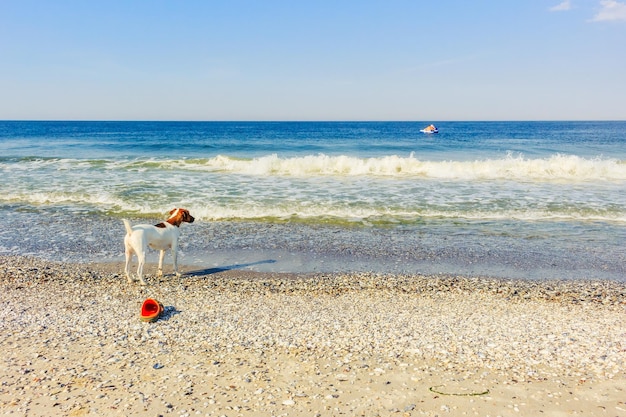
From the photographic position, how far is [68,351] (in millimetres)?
5074

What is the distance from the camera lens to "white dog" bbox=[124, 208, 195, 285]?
7645 millimetres

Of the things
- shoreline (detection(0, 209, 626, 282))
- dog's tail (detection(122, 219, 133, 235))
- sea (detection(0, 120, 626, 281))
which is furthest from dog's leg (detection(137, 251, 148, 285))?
shoreline (detection(0, 209, 626, 282))

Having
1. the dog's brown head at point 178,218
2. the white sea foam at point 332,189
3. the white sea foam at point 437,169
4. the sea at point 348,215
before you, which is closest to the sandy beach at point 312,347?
the dog's brown head at point 178,218

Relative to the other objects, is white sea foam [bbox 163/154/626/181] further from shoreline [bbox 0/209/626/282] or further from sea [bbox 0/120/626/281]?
shoreline [bbox 0/209/626/282]

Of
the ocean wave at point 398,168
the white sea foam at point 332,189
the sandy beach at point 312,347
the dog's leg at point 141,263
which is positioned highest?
the ocean wave at point 398,168

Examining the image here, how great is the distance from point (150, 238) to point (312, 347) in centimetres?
400

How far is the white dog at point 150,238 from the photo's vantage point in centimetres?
764

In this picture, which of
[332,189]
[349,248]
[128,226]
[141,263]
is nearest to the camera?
[128,226]

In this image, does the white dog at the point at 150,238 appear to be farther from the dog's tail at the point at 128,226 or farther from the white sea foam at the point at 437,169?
the white sea foam at the point at 437,169

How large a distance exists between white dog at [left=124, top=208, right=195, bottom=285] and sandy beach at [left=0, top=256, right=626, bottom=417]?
0.46 m

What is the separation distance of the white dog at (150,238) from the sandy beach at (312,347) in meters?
0.46

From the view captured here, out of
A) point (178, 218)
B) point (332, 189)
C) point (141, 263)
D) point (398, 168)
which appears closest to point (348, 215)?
point (332, 189)

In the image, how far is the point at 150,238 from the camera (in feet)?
25.8

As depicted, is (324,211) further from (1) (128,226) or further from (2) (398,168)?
(2) (398,168)
